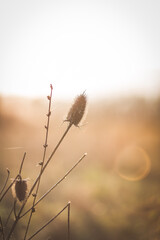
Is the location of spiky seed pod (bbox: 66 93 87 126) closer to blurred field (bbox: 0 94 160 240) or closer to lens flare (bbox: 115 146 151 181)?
blurred field (bbox: 0 94 160 240)

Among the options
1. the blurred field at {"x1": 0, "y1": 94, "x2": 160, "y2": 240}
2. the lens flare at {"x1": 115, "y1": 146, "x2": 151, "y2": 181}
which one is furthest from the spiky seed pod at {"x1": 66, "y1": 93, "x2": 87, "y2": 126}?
the lens flare at {"x1": 115, "y1": 146, "x2": 151, "y2": 181}

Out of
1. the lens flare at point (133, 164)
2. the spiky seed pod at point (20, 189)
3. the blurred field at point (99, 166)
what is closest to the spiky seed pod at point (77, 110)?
the blurred field at point (99, 166)

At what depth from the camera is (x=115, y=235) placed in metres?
3.45

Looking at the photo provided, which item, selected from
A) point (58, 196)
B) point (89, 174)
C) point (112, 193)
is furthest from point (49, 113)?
point (89, 174)

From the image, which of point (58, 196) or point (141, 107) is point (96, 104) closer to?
point (141, 107)

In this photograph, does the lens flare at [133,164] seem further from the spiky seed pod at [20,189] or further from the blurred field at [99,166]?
the spiky seed pod at [20,189]

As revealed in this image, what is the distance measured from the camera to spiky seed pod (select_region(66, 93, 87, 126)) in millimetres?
1135

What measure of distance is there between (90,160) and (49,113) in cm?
845

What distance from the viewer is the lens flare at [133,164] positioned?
7.38m

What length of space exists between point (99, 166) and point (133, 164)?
1522 millimetres

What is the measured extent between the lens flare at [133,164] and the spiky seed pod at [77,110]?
611 centimetres

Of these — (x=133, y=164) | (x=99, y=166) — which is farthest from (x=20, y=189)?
(x=133, y=164)

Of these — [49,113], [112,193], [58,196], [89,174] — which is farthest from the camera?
[89,174]

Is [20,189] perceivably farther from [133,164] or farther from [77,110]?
[133,164]
